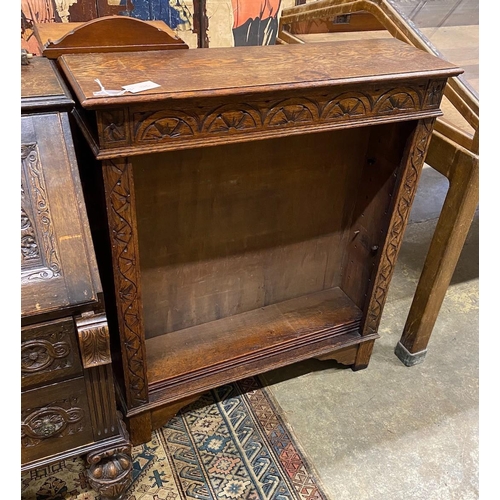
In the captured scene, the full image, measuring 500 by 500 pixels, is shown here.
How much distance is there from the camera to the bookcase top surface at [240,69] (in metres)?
1.04

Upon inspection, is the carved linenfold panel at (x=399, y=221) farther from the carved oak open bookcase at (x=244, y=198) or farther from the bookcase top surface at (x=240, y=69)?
the bookcase top surface at (x=240, y=69)

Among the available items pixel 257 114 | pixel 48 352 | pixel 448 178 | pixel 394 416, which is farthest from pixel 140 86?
pixel 394 416

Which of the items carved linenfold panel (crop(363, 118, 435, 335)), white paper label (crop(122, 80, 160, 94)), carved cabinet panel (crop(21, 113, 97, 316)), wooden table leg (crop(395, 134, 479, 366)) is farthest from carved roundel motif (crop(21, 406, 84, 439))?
wooden table leg (crop(395, 134, 479, 366))

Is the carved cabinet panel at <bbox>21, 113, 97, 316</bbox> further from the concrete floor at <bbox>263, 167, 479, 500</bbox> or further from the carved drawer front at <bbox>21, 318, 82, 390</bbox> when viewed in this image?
the concrete floor at <bbox>263, 167, 479, 500</bbox>

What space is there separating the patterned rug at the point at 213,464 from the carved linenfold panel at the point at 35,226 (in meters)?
0.80

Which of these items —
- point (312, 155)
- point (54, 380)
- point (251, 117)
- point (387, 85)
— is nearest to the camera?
point (54, 380)

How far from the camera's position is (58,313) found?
2.96 ft

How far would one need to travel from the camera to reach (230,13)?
3.36 m

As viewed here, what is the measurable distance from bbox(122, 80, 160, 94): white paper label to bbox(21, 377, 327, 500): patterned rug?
111 cm

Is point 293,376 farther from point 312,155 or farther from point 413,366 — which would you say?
point 312,155

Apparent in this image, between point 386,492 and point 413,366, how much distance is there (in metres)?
0.58

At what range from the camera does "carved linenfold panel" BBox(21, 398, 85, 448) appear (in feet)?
3.28

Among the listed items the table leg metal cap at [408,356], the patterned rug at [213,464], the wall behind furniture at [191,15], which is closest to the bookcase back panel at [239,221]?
the patterned rug at [213,464]

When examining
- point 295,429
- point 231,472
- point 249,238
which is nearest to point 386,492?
point 295,429
